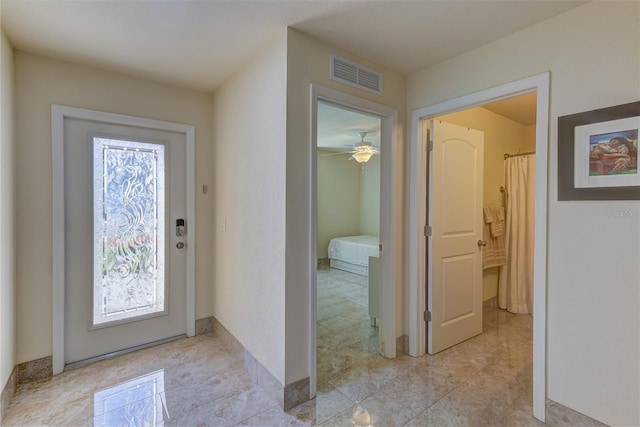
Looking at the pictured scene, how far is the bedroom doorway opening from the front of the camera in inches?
107

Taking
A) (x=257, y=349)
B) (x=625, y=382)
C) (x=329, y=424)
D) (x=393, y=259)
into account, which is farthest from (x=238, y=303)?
(x=625, y=382)

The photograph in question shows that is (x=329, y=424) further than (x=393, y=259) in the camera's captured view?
No

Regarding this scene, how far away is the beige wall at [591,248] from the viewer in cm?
148

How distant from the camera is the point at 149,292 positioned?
8.89 ft

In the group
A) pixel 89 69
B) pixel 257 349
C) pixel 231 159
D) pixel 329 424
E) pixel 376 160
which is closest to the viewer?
pixel 329 424

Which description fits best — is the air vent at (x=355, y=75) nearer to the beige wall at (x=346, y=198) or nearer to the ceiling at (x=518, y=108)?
the ceiling at (x=518, y=108)

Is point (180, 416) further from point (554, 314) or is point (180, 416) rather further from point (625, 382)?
point (625, 382)

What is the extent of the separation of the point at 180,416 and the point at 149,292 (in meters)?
1.29

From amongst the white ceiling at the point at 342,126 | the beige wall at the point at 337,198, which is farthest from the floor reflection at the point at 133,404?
the beige wall at the point at 337,198

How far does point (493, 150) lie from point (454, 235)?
1518 mm

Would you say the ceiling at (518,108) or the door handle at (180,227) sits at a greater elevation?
the ceiling at (518,108)

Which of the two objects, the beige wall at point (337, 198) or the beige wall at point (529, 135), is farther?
the beige wall at point (337, 198)

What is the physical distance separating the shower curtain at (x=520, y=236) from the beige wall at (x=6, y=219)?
4.72 metres

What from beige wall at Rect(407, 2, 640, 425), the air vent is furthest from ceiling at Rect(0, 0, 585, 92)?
beige wall at Rect(407, 2, 640, 425)
